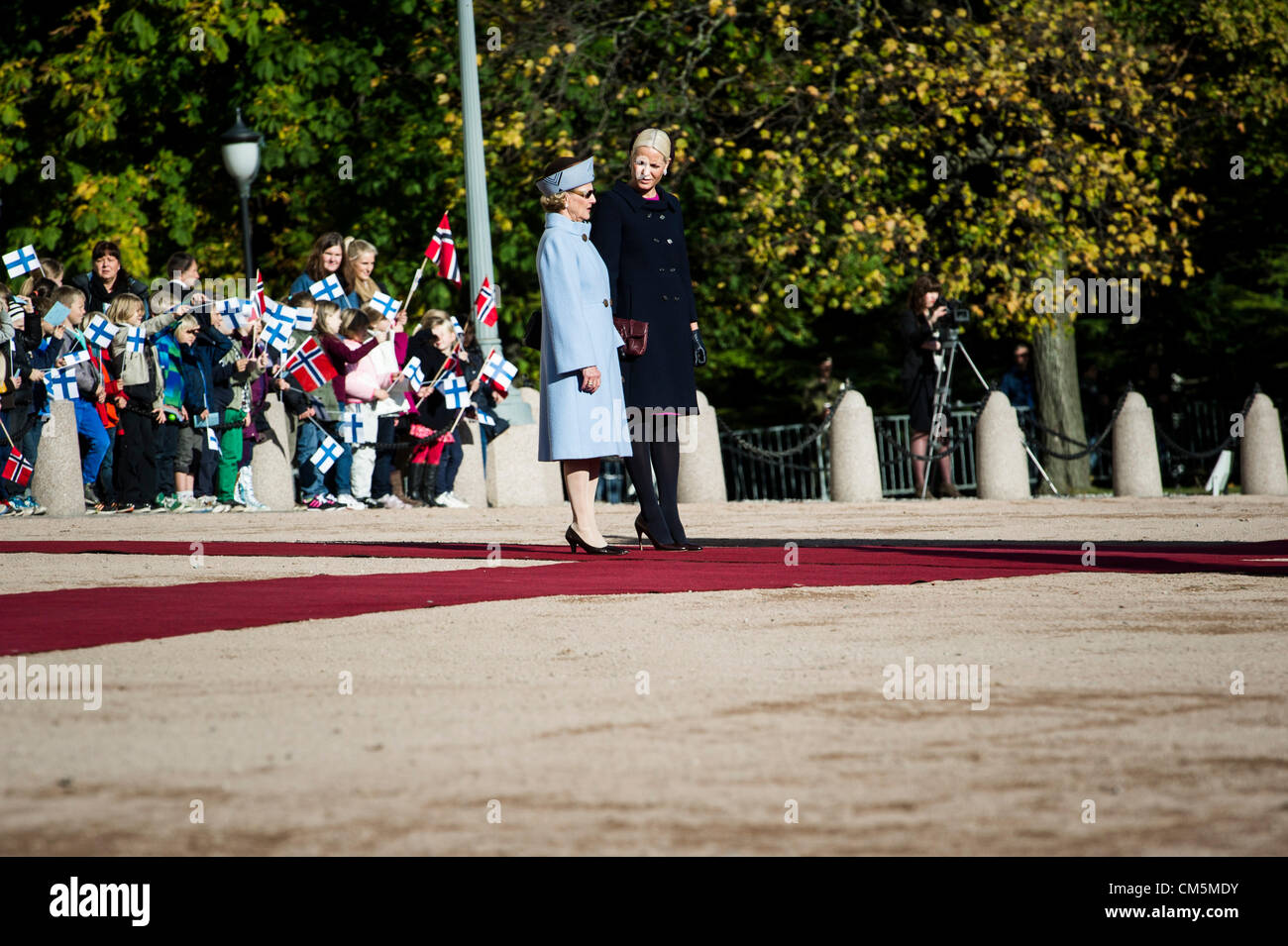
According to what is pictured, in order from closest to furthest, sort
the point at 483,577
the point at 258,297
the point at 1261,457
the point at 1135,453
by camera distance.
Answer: the point at 483,577 → the point at 258,297 → the point at 1135,453 → the point at 1261,457

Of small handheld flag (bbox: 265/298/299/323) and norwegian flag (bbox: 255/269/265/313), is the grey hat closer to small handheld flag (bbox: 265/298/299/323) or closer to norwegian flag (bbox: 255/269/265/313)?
small handheld flag (bbox: 265/298/299/323)

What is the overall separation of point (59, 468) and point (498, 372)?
13.2ft

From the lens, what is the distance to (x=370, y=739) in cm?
512

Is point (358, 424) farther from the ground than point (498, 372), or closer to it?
closer to it

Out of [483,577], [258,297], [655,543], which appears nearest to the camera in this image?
[483,577]

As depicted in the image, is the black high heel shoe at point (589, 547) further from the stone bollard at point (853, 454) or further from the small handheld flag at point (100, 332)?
the stone bollard at point (853, 454)

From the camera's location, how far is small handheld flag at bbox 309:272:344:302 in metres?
17.0

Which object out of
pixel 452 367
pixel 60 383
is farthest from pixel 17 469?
pixel 452 367

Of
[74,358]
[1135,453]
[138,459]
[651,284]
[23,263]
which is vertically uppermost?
[23,263]

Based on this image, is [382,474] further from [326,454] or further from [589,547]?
[589,547]

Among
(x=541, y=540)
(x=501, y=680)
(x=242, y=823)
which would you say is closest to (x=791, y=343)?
(x=541, y=540)

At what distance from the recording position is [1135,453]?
19000 millimetres

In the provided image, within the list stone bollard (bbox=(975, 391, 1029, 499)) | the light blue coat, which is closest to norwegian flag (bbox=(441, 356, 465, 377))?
stone bollard (bbox=(975, 391, 1029, 499))

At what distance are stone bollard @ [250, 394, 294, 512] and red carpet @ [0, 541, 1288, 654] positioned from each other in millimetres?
5211
